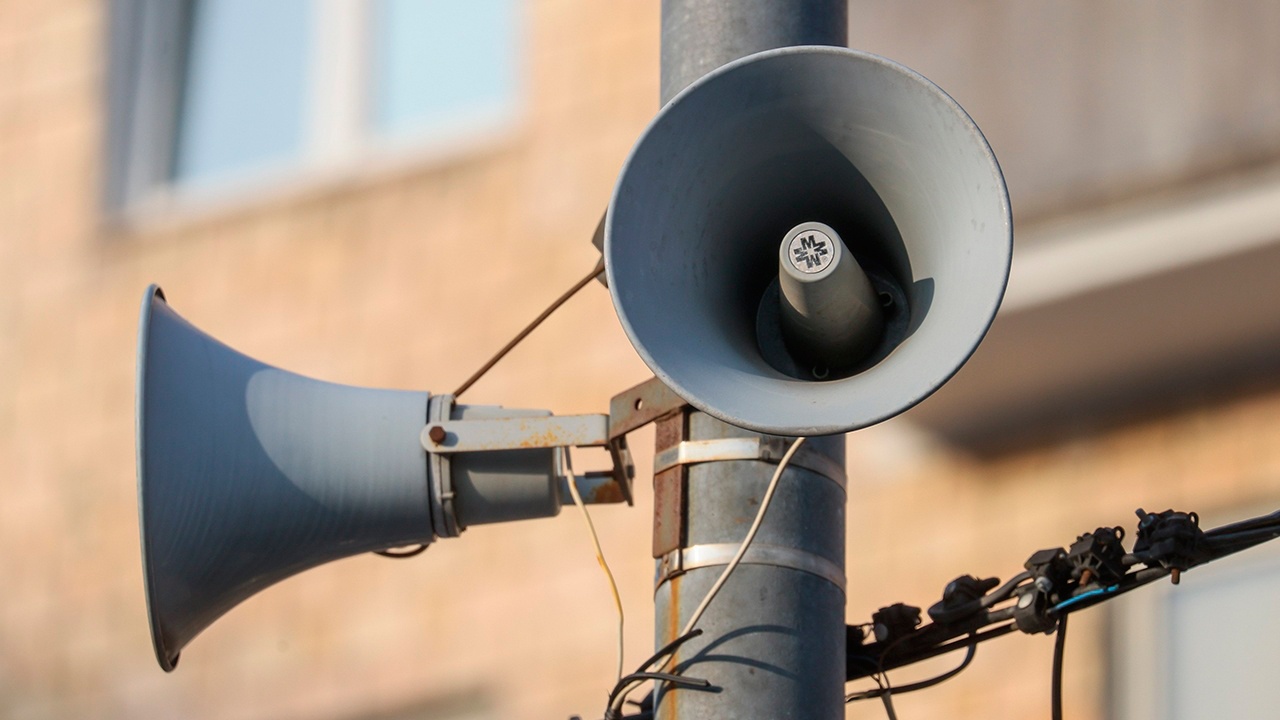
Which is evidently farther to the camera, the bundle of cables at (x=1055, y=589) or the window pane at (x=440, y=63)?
the window pane at (x=440, y=63)

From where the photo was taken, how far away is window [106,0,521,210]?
8398 millimetres

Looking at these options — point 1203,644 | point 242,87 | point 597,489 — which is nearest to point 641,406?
point 597,489

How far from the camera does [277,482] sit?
3.69m

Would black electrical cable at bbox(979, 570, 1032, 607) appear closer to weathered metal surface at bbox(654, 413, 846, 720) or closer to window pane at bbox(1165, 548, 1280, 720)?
weathered metal surface at bbox(654, 413, 846, 720)

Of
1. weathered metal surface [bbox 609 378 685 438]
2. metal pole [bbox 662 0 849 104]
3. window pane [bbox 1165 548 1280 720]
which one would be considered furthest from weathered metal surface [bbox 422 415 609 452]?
window pane [bbox 1165 548 1280 720]

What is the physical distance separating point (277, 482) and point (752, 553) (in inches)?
36.5

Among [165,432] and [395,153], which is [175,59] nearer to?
[395,153]

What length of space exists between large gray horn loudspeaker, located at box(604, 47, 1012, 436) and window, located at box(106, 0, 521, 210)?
14.9 feet

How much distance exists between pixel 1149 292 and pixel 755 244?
2516 millimetres

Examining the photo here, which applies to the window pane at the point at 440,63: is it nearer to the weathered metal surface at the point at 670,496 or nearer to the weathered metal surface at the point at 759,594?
the weathered metal surface at the point at 670,496

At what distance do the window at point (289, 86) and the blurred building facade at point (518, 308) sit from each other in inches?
0.7

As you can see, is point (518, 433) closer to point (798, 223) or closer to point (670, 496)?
point (670, 496)

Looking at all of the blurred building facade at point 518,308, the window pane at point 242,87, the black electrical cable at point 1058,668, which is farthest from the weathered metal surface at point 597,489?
the window pane at point 242,87

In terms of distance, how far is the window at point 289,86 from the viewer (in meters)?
8.40
